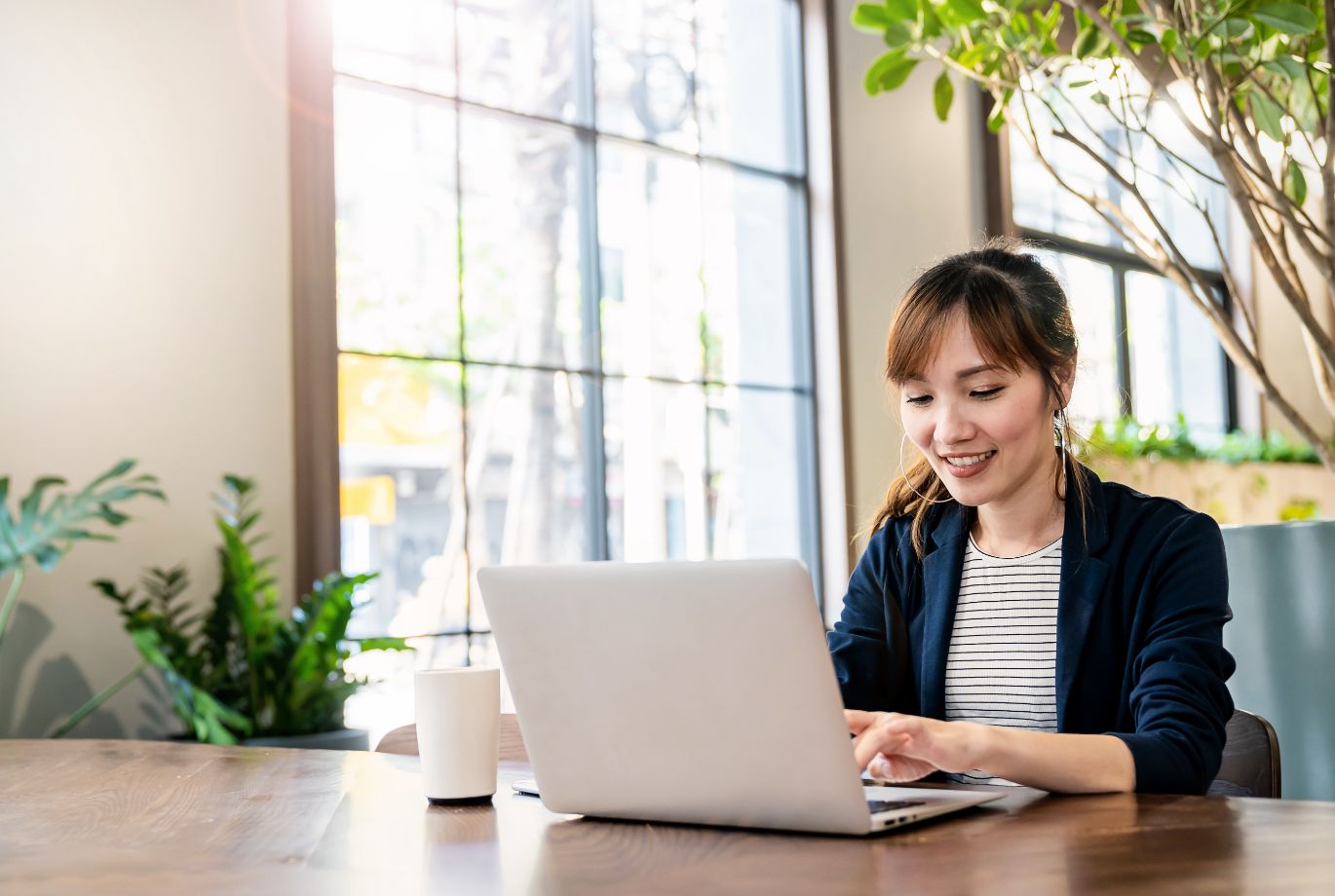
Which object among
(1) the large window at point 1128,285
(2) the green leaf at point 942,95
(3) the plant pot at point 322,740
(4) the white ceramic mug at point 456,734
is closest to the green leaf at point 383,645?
(3) the plant pot at point 322,740

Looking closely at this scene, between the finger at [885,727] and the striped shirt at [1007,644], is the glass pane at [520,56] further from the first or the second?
the finger at [885,727]

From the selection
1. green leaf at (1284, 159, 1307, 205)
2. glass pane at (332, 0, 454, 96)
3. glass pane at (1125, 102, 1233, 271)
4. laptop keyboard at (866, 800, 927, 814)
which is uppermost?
glass pane at (1125, 102, 1233, 271)

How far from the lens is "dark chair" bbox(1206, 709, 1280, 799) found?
51.7 inches

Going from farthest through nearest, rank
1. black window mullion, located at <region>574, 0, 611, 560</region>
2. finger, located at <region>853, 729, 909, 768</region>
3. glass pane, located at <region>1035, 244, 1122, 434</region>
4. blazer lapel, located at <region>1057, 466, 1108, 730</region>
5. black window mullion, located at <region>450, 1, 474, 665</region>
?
glass pane, located at <region>1035, 244, 1122, 434</region>, black window mullion, located at <region>574, 0, 611, 560</region>, black window mullion, located at <region>450, 1, 474, 665</region>, blazer lapel, located at <region>1057, 466, 1108, 730</region>, finger, located at <region>853, 729, 909, 768</region>

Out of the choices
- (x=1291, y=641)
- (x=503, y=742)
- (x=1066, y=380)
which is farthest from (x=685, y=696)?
(x=1291, y=641)

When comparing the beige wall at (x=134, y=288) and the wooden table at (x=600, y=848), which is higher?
the beige wall at (x=134, y=288)

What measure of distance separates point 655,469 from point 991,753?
136 inches

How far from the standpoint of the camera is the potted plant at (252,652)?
2734 mm

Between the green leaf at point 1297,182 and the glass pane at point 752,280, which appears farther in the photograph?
the glass pane at point 752,280

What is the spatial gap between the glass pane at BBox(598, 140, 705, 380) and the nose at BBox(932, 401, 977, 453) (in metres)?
2.90

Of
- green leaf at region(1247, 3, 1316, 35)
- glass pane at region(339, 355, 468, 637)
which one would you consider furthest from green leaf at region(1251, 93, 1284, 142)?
glass pane at region(339, 355, 468, 637)

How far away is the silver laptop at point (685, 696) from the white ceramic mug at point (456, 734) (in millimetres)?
108

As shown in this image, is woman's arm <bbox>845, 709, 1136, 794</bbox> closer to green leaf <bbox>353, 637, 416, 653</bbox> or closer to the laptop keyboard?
the laptop keyboard

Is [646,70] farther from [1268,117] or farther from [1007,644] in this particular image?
[1007,644]
